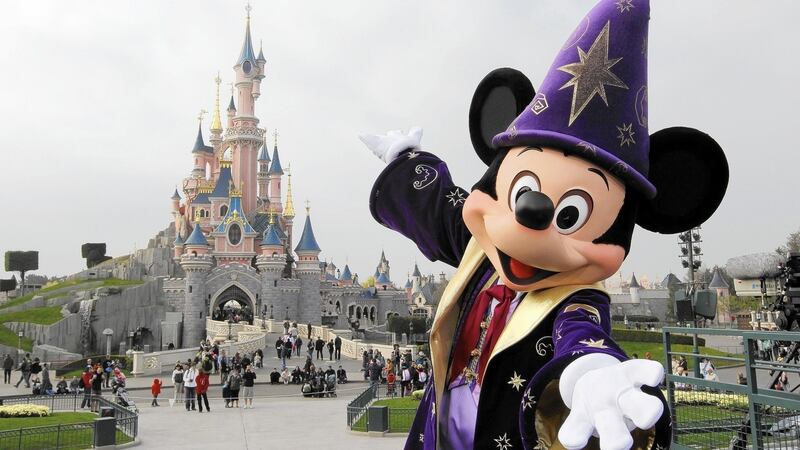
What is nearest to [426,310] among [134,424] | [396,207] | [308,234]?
[308,234]

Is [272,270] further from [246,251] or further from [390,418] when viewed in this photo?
[390,418]

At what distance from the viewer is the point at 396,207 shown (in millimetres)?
4160

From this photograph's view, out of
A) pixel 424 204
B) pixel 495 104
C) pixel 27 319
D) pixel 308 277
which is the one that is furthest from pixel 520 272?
pixel 27 319

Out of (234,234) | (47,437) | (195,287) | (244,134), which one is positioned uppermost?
(244,134)

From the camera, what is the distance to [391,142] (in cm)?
437

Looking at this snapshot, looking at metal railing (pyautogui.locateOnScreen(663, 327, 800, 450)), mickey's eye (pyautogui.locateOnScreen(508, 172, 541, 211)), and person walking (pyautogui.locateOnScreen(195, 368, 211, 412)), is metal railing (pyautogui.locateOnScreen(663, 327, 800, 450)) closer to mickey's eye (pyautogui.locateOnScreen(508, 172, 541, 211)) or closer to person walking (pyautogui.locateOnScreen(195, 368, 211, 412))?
mickey's eye (pyautogui.locateOnScreen(508, 172, 541, 211))

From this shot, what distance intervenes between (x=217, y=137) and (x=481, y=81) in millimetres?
64505

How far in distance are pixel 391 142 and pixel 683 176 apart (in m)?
1.78

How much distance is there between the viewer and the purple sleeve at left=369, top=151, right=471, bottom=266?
156 inches

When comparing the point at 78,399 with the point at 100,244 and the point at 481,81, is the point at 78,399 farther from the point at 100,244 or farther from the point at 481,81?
the point at 100,244

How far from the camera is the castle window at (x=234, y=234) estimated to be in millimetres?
47281

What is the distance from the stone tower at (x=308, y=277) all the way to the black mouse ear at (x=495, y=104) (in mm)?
42293

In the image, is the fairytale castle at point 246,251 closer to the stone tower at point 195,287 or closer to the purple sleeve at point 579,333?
the stone tower at point 195,287

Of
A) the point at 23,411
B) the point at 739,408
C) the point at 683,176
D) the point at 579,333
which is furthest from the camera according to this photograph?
the point at 23,411
